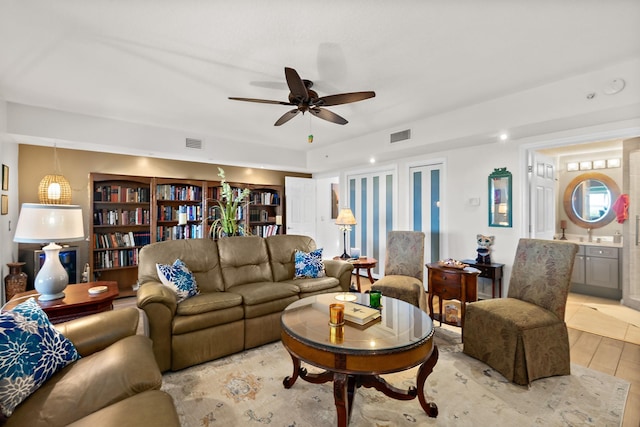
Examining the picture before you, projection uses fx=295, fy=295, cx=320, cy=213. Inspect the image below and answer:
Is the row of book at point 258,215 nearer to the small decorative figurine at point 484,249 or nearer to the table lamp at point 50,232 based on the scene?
the table lamp at point 50,232

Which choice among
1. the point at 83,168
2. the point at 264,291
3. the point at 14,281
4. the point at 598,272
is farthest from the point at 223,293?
the point at 598,272

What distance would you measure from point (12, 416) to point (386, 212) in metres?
4.83

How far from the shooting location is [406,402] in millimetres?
1979

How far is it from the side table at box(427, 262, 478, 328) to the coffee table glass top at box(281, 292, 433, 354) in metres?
1.11

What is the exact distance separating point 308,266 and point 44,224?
7.88 feet

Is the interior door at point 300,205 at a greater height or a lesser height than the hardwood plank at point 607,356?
greater

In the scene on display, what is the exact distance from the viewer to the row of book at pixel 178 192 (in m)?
5.07

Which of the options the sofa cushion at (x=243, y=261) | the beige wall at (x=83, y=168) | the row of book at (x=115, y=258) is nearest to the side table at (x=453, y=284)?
the sofa cushion at (x=243, y=261)

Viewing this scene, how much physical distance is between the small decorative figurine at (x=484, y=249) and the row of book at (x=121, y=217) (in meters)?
5.12

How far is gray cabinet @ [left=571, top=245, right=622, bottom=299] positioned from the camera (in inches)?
171

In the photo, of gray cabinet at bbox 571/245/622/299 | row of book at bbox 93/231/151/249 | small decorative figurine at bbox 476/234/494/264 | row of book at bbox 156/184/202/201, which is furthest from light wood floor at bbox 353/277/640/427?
row of book at bbox 93/231/151/249

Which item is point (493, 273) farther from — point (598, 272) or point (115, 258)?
point (115, 258)

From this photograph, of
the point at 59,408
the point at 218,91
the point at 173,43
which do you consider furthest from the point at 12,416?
the point at 218,91

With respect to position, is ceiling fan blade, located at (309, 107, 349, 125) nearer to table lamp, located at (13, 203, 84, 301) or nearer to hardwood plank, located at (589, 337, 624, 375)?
table lamp, located at (13, 203, 84, 301)
